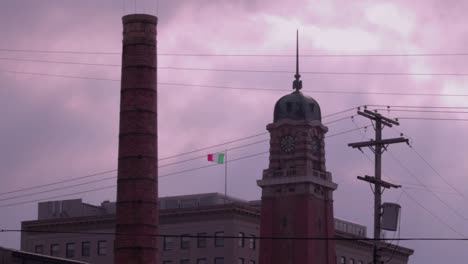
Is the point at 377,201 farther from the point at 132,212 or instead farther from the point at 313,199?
the point at 313,199

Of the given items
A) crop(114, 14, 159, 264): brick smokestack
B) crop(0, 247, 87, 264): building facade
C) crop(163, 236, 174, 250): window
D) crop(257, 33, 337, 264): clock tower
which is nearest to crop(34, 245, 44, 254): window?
crop(163, 236, 174, 250): window

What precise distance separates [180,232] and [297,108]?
16.4m

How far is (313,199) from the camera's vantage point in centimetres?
10700

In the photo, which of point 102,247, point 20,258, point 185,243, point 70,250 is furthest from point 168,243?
point 20,258

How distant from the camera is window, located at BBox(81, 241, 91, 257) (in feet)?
383

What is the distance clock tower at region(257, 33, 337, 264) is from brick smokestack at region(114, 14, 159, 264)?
39870 mm

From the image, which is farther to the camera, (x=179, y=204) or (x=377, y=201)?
(x=179, y=204)

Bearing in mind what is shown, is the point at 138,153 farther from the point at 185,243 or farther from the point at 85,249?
the point at 85,249

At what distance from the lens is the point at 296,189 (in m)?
107

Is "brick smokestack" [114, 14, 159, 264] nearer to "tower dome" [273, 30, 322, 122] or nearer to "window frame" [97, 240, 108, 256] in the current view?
"tower dome" [273, 30, 322, 122]

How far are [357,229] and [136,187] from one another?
71.4m

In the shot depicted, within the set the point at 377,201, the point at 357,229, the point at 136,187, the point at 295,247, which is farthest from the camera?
the point at 357,229

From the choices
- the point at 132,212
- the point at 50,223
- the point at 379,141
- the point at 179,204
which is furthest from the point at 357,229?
the point at 379,141

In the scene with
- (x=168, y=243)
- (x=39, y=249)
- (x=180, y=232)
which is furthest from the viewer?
(x=39, y=249)
